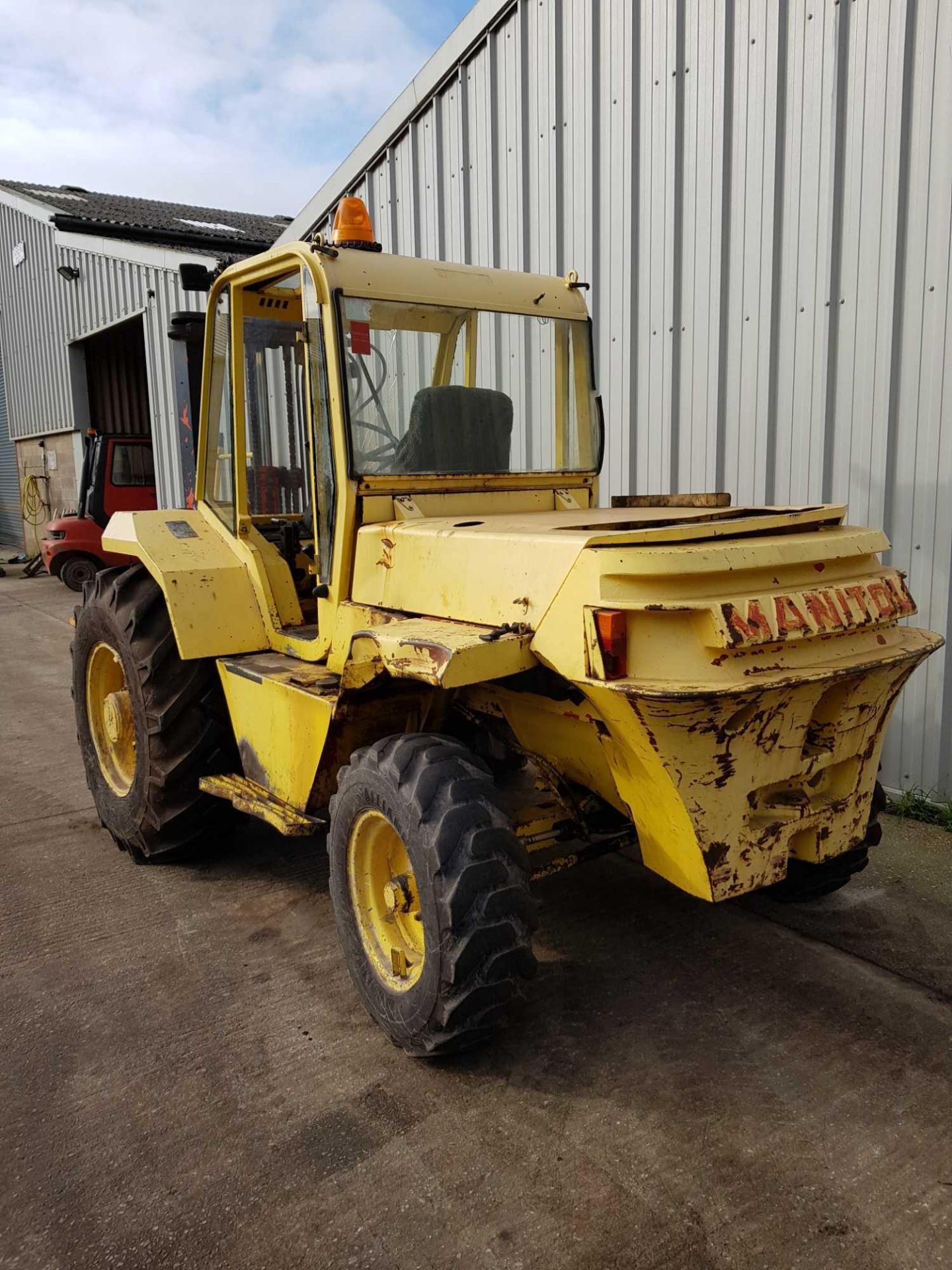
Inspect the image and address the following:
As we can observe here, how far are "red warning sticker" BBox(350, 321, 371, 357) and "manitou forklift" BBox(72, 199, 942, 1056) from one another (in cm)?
2

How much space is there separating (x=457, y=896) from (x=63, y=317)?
1807 centimetres

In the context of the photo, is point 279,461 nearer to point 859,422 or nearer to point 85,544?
point 859,422

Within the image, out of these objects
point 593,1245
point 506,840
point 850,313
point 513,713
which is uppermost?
point 850,313

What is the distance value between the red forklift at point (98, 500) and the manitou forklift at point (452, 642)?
1088 cm

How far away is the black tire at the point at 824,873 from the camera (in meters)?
3.54

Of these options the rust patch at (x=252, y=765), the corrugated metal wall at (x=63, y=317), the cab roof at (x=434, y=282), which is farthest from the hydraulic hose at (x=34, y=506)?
the rust patch at (x=252, y=765)

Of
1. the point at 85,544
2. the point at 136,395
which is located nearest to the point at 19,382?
the point at 136,395

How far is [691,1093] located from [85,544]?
14113 millimetres

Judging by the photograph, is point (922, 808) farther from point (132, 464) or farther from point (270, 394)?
point (132, 464)

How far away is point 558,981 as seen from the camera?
3.55 m

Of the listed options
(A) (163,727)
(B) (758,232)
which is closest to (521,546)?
(A) (163,727)

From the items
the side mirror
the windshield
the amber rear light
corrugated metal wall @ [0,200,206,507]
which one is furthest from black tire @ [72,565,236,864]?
corrugated metal wall @ [0,200,206,507]

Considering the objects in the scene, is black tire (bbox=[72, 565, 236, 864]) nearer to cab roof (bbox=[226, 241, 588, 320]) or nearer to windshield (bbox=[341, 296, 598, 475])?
windshield (bbox=[341, 296, 598, 475])

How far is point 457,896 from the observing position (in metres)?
2.75
